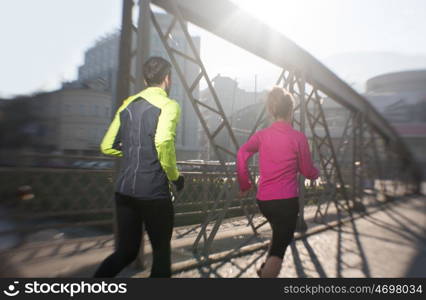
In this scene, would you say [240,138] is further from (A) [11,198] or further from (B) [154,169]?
(B) [154,169]

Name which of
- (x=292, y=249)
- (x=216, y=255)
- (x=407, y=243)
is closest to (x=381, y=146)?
(x=407, y=243)

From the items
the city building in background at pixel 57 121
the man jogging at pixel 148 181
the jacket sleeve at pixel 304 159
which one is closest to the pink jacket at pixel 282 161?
the jacket sleeve at pixel 304 159

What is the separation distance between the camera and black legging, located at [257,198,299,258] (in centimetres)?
240

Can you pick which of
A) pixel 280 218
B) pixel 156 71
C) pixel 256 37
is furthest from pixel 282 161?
pixel 256 37

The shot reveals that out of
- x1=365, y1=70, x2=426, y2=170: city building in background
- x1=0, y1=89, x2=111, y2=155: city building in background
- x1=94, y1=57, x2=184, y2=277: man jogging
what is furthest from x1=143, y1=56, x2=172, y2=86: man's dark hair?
x1=365, y1=70, x2=426, y2=170: city building in background

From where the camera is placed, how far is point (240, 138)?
34.0ft

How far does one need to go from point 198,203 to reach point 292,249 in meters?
2.90

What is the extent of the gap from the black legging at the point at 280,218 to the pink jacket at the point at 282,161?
5 cm

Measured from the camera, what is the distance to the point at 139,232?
2.15 metres

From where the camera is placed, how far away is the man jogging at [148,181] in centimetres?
204

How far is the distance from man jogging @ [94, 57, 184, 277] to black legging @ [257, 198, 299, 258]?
72cm

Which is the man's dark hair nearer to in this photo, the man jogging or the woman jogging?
the man jogging

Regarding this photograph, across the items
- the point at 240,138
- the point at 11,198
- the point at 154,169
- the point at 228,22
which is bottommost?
the point at 11,198

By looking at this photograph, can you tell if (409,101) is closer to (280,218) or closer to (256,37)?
(256,37)
